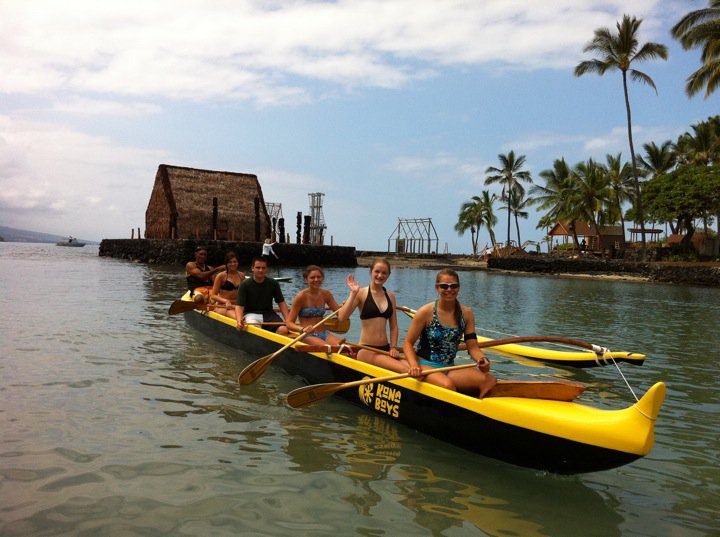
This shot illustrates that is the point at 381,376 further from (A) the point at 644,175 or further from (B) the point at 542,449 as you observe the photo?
(A) the point at 644,175

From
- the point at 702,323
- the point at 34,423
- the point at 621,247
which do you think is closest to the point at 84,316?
the point at 34,423

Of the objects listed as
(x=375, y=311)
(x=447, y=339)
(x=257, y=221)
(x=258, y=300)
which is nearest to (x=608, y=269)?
(x=257, y=221)

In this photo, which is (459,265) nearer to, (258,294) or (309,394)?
(258,294)

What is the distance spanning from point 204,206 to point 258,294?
33.2 m

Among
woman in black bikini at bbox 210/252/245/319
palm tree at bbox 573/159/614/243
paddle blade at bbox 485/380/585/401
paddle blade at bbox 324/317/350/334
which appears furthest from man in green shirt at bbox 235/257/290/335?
palm tree at bbox 573/159/614/243

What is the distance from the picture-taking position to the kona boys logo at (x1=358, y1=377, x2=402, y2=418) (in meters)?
5.55

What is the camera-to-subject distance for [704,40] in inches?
1192

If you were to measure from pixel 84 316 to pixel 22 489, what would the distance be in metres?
9.40

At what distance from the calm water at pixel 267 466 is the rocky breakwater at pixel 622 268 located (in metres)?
29.3

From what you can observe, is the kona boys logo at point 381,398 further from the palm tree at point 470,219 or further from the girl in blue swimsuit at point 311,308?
the palm tree at point 470,219

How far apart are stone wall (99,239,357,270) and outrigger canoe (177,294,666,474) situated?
30817mm

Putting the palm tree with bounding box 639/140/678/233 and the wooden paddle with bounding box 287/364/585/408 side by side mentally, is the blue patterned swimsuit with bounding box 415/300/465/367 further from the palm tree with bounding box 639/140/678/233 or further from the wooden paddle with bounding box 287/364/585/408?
the palm tree with bounding box 639/140/678/233

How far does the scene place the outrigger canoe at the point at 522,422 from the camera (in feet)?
13.3

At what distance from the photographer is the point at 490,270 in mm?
48469
